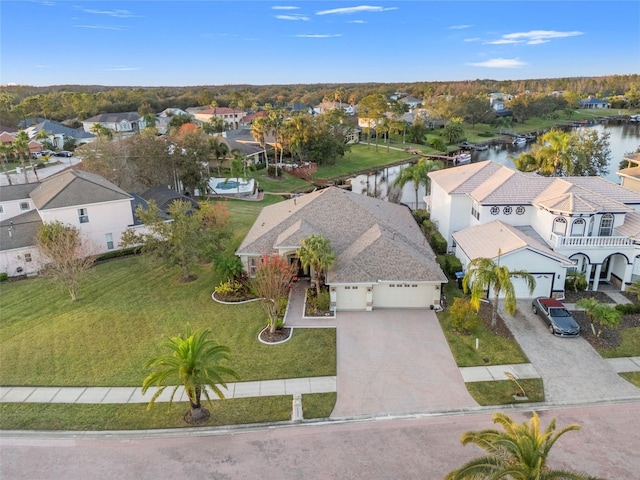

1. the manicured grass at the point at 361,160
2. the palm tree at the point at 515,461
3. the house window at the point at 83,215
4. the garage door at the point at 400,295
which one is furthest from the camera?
the manicured grass at the point at 361,160

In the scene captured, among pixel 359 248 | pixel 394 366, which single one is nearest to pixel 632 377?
pixel 394 366

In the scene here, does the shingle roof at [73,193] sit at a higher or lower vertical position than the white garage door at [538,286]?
higher

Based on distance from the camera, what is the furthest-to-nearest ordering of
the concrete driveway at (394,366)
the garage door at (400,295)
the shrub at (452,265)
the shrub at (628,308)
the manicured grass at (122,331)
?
the shrub at (452,265), the garage door at (400,295), the shrub at (628,308), the manicured grass at (122,331), the concrete driveway at (394,366)

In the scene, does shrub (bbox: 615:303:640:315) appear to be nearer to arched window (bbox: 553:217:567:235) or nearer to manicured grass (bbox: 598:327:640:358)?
manicured grass (bbox: 598:327:640:358)

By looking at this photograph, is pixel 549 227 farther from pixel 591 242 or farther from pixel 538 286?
pixel 538 286

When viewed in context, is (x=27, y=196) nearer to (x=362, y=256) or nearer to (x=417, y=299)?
(x=362, y=256)

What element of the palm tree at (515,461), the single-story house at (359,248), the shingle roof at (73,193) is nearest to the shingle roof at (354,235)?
the single-story house at (359,248)

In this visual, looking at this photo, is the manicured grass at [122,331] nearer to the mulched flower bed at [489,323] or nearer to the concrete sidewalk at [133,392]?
the concrete sidewalk at [133,392]
